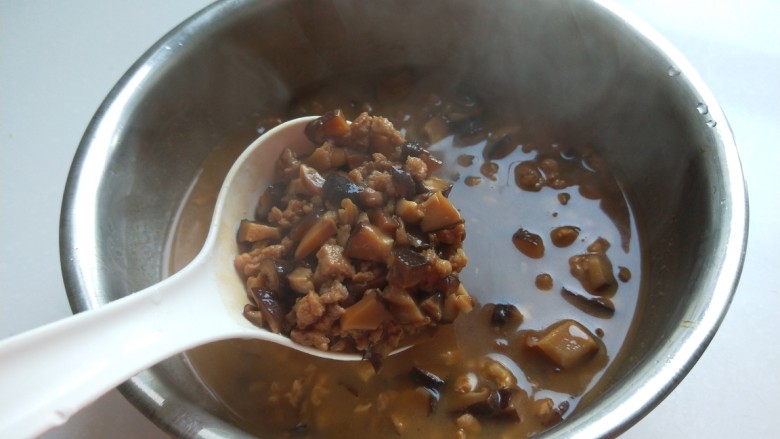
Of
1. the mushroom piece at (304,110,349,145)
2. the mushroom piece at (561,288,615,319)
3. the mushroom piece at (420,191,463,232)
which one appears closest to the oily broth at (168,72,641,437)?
the mushroom piece at (561,288,615,319)

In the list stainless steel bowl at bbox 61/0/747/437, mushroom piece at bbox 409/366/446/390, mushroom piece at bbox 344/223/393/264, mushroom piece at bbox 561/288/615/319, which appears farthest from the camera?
mushroom piece at bbox 561/288/615/319

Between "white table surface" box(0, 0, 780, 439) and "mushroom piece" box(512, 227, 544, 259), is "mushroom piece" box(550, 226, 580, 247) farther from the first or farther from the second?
"white table surface" box(0, 0, 780, 439)

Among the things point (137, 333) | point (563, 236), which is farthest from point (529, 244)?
point (137, 333)

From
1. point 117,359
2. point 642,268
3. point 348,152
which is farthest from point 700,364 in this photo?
point 117,359

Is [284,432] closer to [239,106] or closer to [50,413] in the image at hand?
[50,413]

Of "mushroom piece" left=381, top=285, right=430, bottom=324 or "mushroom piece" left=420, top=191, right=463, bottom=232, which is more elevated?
"mushroom piece" left=420, top=191, right=463, bottom=232

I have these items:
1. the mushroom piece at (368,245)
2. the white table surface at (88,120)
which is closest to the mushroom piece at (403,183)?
the mushroom piece at (368,245)

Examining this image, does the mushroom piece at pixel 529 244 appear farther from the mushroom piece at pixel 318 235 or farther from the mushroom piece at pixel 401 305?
the mushroom piece at pixel 318 235

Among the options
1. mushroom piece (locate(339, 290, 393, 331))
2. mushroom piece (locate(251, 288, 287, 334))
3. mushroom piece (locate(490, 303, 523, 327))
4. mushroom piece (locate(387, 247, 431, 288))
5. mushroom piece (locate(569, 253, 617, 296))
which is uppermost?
mushroom piece (locate(569, 253, 617, 296))
